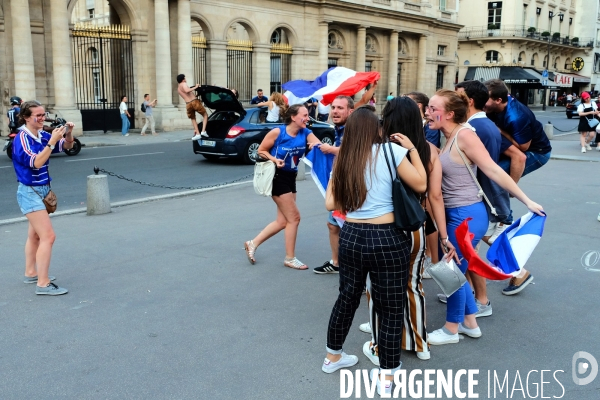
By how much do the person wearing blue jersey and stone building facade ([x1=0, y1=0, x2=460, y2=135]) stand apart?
19.7 meters

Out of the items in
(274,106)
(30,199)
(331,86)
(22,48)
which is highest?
(22,48)

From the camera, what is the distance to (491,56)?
5631 centimetres

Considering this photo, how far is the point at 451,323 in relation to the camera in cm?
433

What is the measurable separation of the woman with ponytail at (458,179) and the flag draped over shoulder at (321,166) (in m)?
1.51

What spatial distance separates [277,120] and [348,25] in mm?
23638

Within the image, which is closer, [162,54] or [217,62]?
[162,54]

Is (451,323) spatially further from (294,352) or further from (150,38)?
(150,38)

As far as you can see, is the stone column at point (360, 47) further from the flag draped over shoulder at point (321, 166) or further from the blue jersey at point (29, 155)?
the blue jersey at point (29, 155)

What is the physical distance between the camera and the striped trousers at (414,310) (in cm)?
389

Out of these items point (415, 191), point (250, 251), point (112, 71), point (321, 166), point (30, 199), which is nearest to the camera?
point (415, 191)

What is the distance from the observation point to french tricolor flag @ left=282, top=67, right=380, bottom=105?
743cm

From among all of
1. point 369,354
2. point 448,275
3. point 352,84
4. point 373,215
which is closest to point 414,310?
point 448,275

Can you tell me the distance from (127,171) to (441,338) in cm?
1101

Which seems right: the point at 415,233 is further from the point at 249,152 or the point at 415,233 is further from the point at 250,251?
the point at 249,152
